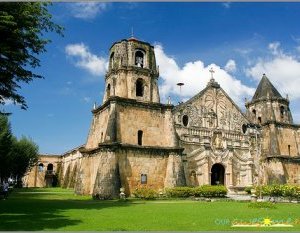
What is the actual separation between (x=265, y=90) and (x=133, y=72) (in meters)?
16.2

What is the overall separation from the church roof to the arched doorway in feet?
30.4

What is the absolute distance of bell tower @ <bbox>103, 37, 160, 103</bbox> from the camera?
28.2 m

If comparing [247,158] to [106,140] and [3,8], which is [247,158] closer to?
[106,140]

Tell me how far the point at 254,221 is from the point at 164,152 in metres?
16.1

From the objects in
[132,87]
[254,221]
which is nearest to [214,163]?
[132,87]

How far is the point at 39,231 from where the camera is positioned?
9969 mm

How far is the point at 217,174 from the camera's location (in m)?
33.1

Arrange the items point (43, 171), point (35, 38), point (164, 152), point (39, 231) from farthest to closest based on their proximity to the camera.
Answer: point (43, 171) → point (164, 152) → point (35, 38) → point (39, 231)

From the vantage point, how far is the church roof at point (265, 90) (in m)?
37.2

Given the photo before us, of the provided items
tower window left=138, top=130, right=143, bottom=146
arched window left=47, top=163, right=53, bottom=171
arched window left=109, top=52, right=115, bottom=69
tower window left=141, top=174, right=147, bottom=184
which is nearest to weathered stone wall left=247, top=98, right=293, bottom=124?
tower window left=138, top=130, right=143, bottom=146

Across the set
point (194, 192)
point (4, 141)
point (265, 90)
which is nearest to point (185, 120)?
point (194, 192)

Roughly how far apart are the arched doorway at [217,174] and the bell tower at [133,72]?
8633 millimetres

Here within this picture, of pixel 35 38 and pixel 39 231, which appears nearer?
pixel 39 231

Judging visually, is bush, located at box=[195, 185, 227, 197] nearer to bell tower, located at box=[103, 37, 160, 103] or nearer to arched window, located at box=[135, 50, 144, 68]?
bell tower, located at box=[103, 37, 160, 103]
